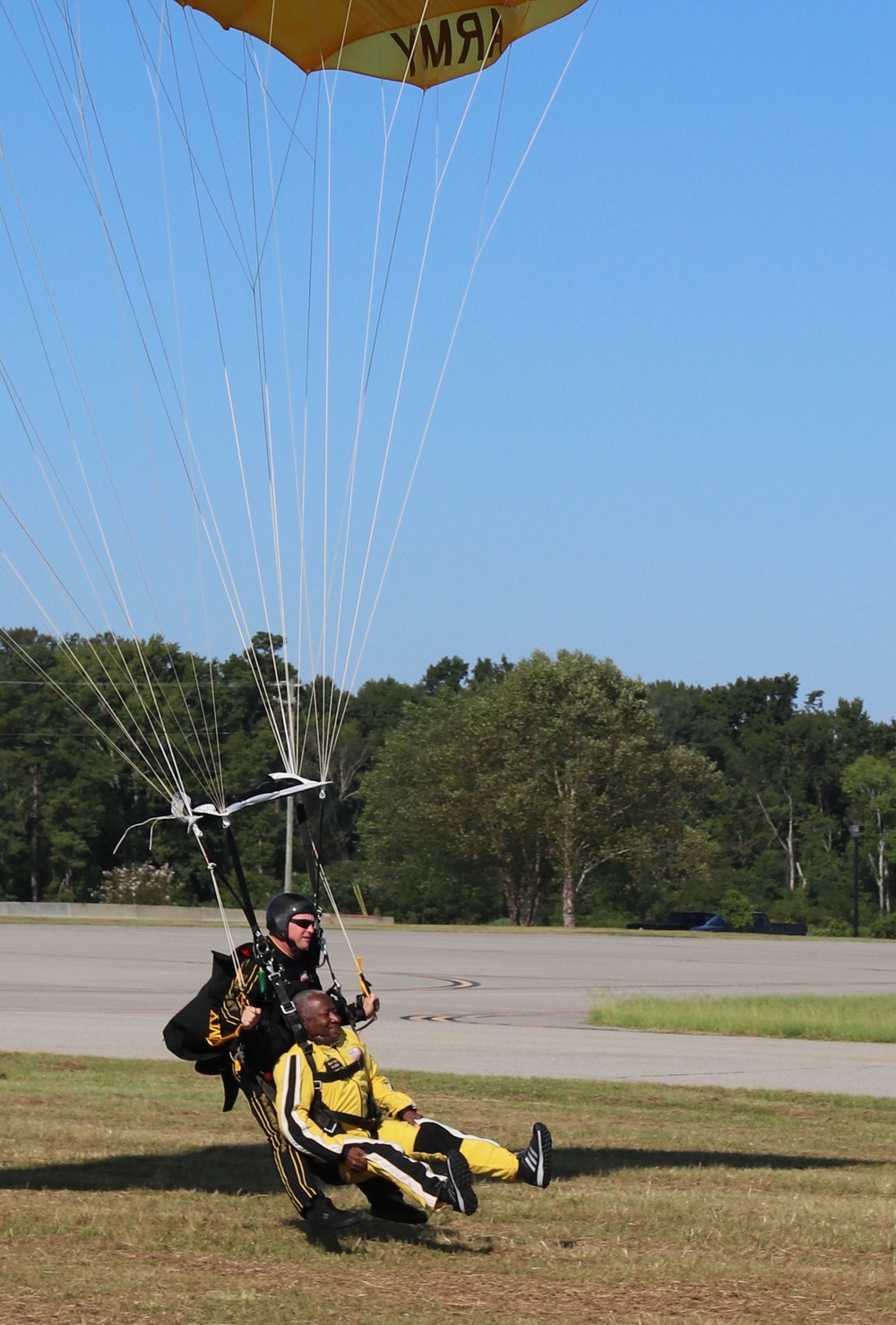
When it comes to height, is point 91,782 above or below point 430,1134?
above

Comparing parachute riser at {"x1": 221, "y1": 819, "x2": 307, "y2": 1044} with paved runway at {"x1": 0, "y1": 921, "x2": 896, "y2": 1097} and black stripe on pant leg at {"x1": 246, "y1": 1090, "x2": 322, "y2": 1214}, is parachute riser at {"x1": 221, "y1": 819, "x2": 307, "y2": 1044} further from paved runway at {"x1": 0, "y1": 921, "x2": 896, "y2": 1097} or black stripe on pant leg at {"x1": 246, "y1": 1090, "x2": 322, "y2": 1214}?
paved runway at {"x1": 0, "y1": 921, "x2": 896, "y2": 1097}

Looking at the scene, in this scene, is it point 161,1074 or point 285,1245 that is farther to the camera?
point 161,1074

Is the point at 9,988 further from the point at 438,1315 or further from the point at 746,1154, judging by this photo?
the point at 438,1315

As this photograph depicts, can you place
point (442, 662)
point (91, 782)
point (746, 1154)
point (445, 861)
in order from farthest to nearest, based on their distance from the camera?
1. point (442, 662)
2. point (91, 782)
3. point (445, 861)
4. point (746, 1154)

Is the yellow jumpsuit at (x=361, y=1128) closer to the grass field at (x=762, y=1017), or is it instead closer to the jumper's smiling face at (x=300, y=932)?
the jumper's smiling face at (x=300, y=932)

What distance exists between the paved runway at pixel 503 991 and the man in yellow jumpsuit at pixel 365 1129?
6.57 m

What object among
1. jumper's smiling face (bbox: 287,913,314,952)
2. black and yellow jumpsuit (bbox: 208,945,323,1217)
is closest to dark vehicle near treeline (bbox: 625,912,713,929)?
black and yellow jumpsuit (bbox: 208,945,323,1217)

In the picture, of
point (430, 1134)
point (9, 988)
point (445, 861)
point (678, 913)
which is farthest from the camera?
point (445, 861)

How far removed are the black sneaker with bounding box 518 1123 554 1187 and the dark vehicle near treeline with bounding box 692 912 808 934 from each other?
164 ft

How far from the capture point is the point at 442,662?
139 m

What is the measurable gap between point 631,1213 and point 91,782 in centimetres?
7551

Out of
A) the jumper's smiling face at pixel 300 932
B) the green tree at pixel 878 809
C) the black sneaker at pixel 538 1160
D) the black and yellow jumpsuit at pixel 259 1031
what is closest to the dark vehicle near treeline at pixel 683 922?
the green tree at pixel 878 809

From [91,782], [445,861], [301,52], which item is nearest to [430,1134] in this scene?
[301,52]

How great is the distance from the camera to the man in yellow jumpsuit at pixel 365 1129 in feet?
19.3
